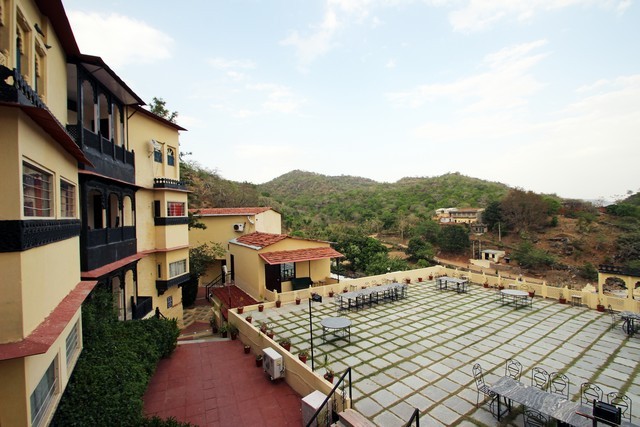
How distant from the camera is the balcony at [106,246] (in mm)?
8680

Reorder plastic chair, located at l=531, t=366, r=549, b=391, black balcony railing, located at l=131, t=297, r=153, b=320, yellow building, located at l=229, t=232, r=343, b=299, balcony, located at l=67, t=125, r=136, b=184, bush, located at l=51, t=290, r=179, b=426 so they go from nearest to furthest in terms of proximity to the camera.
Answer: bush, located at l=51, t=290, r=179, b=426 → plastic chair, located at l=531, t=366, r=549, b=391 → balcony, located at l=67, t=125, r=136, b=184 → black balcony railing, located at l=131, t=297, r=153, b=320 → yellow building, located at l=229, t=232, r=343, b=299

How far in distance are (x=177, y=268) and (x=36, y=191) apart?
36.6 ft

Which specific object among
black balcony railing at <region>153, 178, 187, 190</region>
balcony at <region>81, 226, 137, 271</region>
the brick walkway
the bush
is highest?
black balcony railing at <region>153, 178, 187, 190</region>

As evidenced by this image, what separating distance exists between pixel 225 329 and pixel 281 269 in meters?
5.66

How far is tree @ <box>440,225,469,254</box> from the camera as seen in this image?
43.7 metres

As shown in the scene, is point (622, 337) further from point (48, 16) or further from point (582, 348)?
point (48, 16)

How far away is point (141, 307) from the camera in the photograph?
12766 mm

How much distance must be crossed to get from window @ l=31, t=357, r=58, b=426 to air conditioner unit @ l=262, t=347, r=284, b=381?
524 centimetres

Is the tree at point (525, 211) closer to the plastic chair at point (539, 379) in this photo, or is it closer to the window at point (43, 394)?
the plastic chair at point (539, 379)

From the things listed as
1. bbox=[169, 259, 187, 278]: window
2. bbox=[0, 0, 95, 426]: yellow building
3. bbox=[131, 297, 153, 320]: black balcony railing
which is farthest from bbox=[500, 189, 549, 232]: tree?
A: bbox=[0, 0, 95, 426]: yellow building

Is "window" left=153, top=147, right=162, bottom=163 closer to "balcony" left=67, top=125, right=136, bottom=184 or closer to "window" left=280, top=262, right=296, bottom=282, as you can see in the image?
"balcony" left=67, top=125, right=136, bottom=184

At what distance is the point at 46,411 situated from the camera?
473cm

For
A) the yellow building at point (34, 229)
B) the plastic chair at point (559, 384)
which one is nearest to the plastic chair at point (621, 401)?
the plastic chair at point (559, 384)

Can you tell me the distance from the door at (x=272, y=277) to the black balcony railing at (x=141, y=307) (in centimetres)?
618
